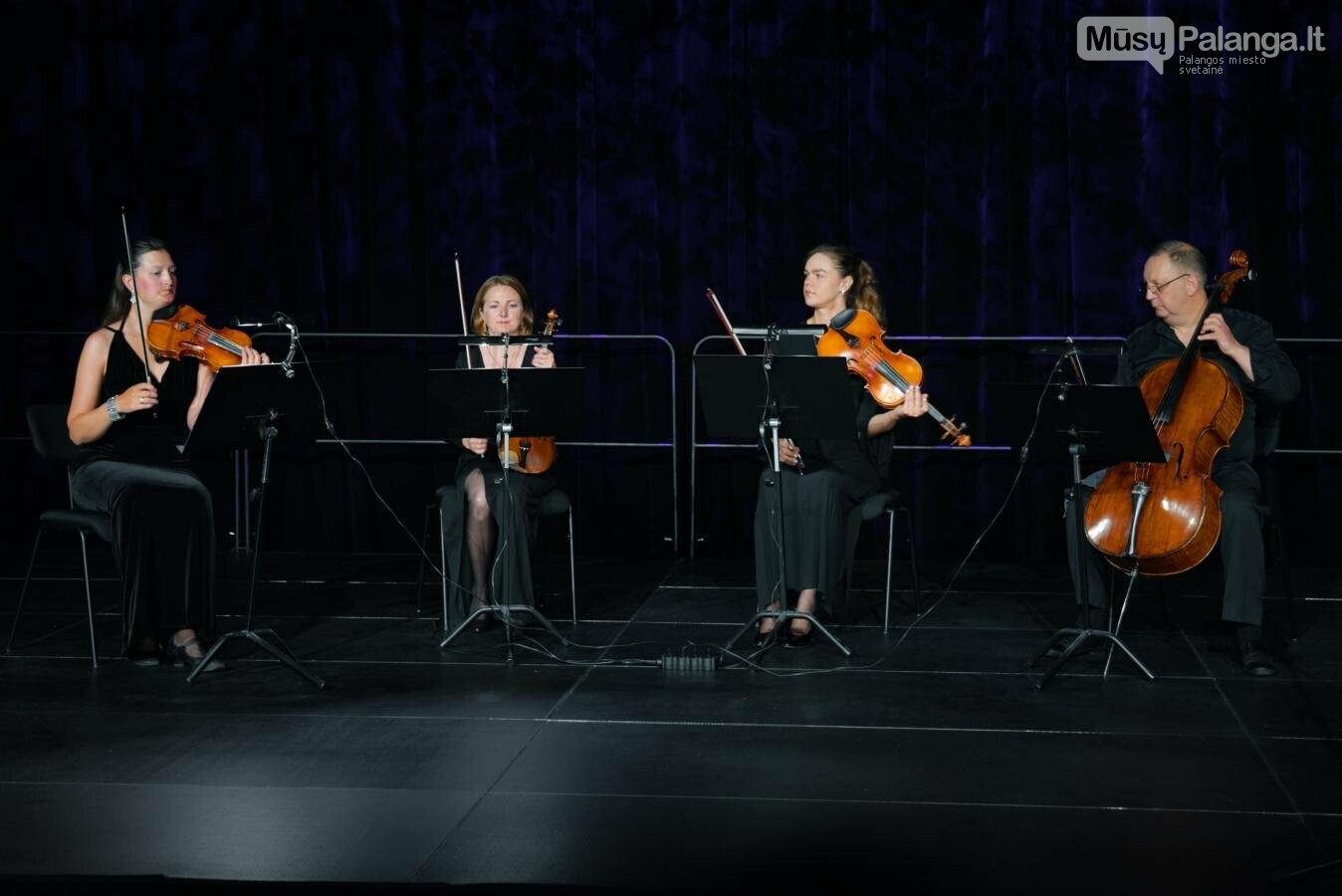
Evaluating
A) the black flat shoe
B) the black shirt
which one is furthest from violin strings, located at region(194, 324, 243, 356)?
the black shirt

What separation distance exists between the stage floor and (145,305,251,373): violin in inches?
36.9

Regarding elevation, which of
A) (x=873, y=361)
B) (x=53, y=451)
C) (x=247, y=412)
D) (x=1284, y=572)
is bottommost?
(x=1284, y=572)

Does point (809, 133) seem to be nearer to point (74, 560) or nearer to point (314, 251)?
point (314, 251)

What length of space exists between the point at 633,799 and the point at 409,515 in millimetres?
3839

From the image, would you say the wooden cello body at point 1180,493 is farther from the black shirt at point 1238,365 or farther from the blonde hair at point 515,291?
the blonde hair at point 515,291

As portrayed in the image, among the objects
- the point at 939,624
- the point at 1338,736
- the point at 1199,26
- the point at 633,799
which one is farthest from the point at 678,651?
→ the point at 1199,26

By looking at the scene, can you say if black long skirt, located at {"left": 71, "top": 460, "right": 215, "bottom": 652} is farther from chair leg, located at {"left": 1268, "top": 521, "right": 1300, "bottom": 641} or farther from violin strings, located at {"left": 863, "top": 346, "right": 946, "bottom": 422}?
chair leg, located at {"left": 1268, "top": 521, "right": 1300, "bottom": 641}

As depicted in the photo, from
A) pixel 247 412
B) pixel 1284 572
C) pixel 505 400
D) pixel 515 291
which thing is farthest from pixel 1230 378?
pixel 247 412

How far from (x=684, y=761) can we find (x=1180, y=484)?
1.69 metres

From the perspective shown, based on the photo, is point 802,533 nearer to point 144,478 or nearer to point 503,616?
point 503,616

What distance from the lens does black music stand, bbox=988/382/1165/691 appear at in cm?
411

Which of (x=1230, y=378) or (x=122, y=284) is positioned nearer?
(x=1230, y=378)

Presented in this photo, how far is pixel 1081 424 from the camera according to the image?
4156mm

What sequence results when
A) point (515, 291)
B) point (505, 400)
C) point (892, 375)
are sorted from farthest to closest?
point (515, 291), point (892, 375), point (505, 400)
